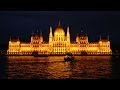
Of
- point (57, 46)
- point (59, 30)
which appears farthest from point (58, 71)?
point (59, 30)

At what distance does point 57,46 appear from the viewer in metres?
32.5

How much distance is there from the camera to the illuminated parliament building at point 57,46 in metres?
32.0

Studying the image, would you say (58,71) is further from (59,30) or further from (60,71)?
(59,30)

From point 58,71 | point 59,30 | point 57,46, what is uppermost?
point 59,30

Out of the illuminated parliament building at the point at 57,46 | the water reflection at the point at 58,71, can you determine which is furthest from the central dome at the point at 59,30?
the water reflection at the point at 58,71

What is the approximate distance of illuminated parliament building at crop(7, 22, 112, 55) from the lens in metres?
32.0

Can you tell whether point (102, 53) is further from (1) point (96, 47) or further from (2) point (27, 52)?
(2) point (27, 52)
